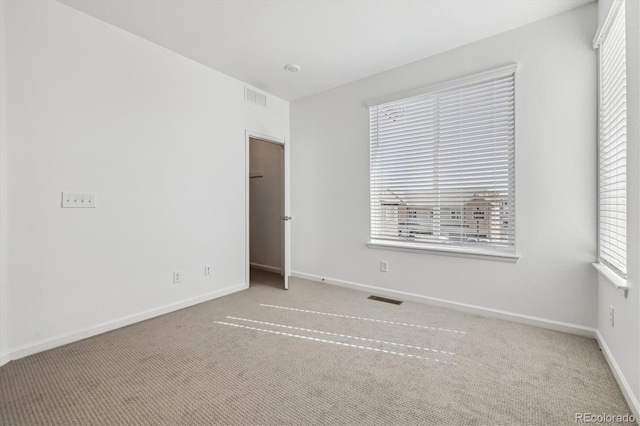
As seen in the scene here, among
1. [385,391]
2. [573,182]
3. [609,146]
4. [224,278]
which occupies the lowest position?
[385,391]

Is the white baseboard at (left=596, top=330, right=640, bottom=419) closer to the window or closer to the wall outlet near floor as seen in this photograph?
the wall outlet near floor

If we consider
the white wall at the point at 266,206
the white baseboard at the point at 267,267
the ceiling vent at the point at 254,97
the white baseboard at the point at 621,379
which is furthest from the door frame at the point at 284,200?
the white baseboard at the point at 621,379

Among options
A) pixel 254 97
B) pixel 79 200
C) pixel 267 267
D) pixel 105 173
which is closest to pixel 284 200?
pixel 254 97

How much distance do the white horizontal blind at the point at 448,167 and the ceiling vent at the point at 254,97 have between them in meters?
1.47

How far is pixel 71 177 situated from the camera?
2.45 meters

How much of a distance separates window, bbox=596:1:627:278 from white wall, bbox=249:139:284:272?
376 centimetres

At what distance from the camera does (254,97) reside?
159 inches

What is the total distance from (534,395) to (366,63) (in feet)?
10.7

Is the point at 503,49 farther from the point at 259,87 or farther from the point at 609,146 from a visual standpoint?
the point at 259,87

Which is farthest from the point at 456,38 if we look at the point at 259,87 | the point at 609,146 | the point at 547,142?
the point at 259,87

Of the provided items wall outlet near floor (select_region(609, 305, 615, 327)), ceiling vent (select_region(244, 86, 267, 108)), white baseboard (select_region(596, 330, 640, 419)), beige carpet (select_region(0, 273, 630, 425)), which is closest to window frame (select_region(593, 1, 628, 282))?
wall outlet near floor (select_region(609, 305, 615, 327))

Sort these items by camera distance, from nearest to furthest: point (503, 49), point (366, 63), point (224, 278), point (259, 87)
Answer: point (503, 49) < point (366, 63) < point (224, 278) < point (259, 87)

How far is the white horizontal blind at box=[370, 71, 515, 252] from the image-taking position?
2908 millimetres

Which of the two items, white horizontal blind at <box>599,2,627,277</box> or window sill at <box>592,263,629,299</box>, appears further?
white horizontal blind at <box>599,2,627,277</box>
